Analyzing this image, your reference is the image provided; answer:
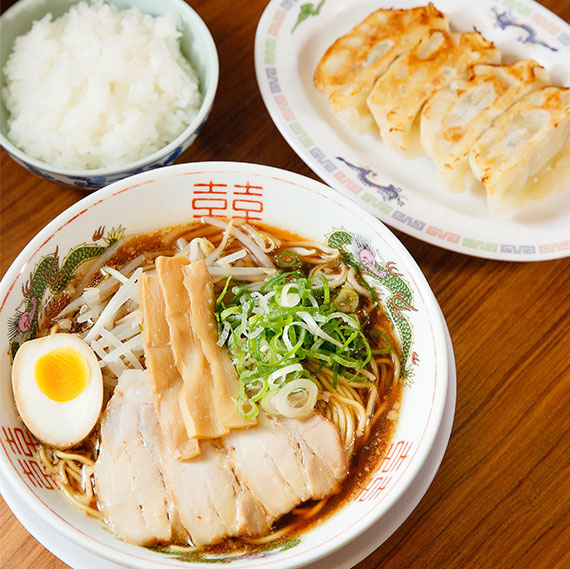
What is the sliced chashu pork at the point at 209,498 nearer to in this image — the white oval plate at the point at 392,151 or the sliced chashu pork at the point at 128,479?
the sliced chashu pork at the point at 128,479

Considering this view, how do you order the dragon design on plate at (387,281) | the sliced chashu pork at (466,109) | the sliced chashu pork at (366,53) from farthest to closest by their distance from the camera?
the sliced chashu pork at (366,53) < the sliced chashu pork at (466,109) < the dragon design on plate at (387,281)

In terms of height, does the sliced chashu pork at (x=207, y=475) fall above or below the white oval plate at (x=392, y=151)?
below

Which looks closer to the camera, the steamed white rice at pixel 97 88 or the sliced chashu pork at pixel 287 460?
the sliced chashu pork at pixel 287 460

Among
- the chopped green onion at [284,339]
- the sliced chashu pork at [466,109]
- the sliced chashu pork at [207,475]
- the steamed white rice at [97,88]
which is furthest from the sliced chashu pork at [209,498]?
the sliced chashu pork at [466,109]

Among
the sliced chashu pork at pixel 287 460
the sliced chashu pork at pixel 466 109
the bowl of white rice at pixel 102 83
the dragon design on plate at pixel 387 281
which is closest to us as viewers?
the sliced chashu pork at pixel 287 460

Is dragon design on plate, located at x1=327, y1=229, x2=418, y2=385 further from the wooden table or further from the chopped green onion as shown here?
the wooden table

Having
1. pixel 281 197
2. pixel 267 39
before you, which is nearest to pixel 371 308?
pixel 281 197
